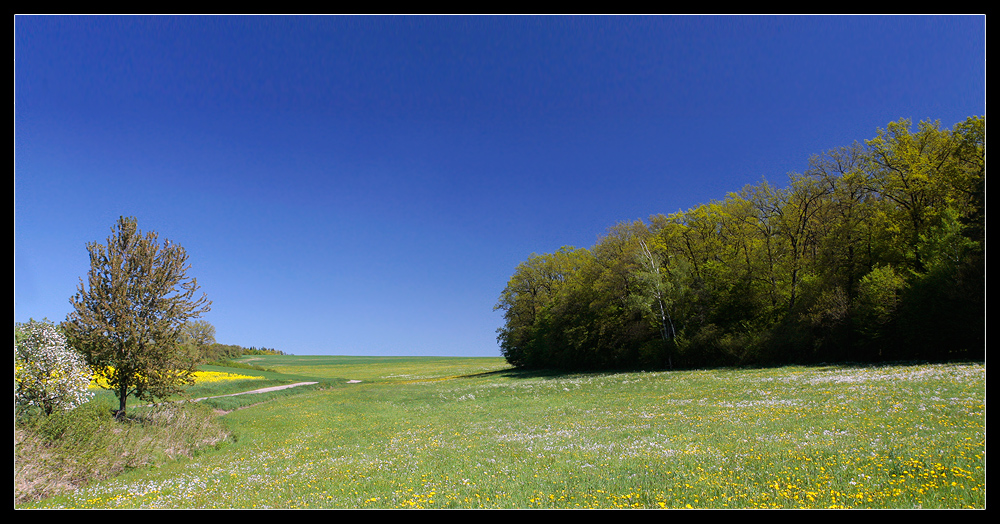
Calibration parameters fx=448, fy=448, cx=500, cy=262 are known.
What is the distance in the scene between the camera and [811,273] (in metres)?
40.1

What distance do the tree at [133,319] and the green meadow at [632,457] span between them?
14.2 ft

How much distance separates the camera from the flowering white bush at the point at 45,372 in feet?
42.2

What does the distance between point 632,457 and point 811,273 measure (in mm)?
38534

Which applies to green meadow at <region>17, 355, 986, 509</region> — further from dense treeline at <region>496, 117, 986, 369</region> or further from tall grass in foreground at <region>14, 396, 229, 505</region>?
dense treeline at <region>496, 117, 986, 369</region>

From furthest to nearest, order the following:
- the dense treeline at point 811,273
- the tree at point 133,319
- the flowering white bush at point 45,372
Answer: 1. the dense treeline at point 811,273
2. the tree at point 133,319
3. the flowering white bush at point 45,372

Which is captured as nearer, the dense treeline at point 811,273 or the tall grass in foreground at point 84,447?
the tall grass in foreground at point 84,447

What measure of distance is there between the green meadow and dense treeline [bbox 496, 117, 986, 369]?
1079cm

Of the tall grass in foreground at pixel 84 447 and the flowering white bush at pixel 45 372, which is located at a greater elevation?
the flowering white bush at pixel 45 372

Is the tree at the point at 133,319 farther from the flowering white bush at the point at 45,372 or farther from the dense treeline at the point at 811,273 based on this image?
the dense treeline at the point at 811,273

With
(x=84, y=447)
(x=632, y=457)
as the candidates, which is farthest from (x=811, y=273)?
(x=84, y=447)

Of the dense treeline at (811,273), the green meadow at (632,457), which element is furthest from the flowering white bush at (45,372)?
the dense treeline at (811,273)

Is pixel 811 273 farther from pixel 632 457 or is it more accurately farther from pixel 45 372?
pixel 45 372
